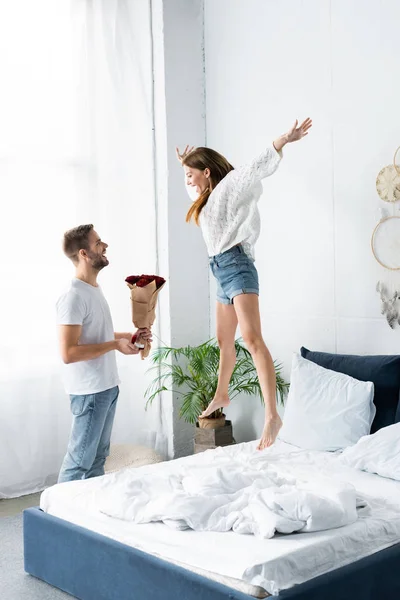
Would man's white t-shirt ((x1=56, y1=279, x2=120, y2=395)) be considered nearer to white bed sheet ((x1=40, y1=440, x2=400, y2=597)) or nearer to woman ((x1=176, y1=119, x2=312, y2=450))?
white bed sheet ((x1=40, y1=440, x2=400, y2=597))

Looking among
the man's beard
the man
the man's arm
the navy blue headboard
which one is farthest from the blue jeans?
the navy blue headboard

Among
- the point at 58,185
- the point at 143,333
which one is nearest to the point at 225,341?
the point at 143,333

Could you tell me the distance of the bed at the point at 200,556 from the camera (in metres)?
2.78

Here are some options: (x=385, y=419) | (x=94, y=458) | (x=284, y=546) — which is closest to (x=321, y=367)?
(x=385, y=419)

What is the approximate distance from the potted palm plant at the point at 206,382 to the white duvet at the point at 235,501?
60.4 inches

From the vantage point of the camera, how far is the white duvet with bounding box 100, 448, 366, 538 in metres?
3.05

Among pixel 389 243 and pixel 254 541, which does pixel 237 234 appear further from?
pixel 254 541

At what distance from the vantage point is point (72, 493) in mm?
3738

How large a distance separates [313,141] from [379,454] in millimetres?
2112

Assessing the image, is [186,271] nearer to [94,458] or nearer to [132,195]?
[132,195]

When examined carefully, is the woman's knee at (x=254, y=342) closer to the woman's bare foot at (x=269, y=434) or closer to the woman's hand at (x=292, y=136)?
the woman's bare foot at (x=269, y=434)

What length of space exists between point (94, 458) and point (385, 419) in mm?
1566

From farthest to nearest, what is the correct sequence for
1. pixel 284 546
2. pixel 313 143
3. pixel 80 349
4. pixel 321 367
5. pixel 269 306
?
pixel 269 306, pixel 313 143, pixel 321 367, pixel 80 349, pixel 284 546

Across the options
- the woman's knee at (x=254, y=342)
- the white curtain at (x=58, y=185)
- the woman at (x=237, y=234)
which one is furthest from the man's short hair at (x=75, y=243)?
the white curtain at (x=58, y=185)
